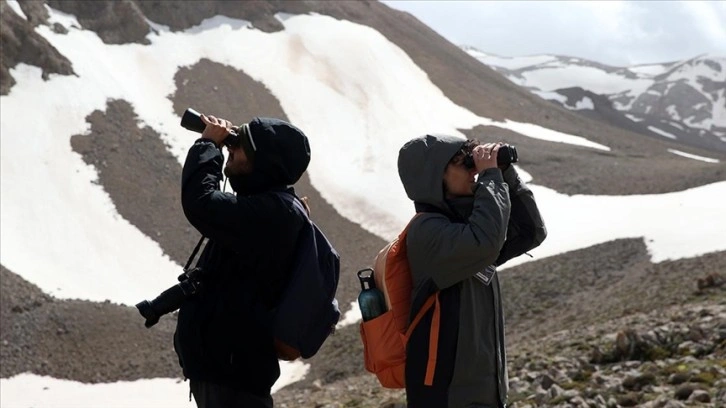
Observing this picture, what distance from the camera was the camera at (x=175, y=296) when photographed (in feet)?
18.3

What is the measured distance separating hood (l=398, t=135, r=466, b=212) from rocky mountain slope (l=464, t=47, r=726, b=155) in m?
114

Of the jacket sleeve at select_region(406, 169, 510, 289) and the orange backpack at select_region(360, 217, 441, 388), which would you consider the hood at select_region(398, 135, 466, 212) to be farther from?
the orange backpack at select_region(360, 217, 441, 388)

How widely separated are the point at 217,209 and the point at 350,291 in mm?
25802

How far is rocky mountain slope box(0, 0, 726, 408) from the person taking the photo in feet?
36.9

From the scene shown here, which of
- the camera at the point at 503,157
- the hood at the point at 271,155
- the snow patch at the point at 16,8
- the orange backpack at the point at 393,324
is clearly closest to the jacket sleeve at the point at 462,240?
the orange backpack at the point at 393,324

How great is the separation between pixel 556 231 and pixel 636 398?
949 inches

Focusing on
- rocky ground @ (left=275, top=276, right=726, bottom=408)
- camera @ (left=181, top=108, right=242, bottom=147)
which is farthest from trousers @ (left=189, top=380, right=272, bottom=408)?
rocky ground @ (left=275, top=276, right=726, bottom=408)

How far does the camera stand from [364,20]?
76688mm

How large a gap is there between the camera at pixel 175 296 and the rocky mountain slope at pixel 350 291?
5.95 metres

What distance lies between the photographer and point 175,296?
5.63 meters

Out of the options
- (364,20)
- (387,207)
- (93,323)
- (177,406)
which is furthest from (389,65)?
(177,406)

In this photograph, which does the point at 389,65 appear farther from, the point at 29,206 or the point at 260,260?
the point at 260,260

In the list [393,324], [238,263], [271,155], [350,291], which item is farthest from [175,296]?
[350,291]

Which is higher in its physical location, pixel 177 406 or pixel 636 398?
pixel 636 398
